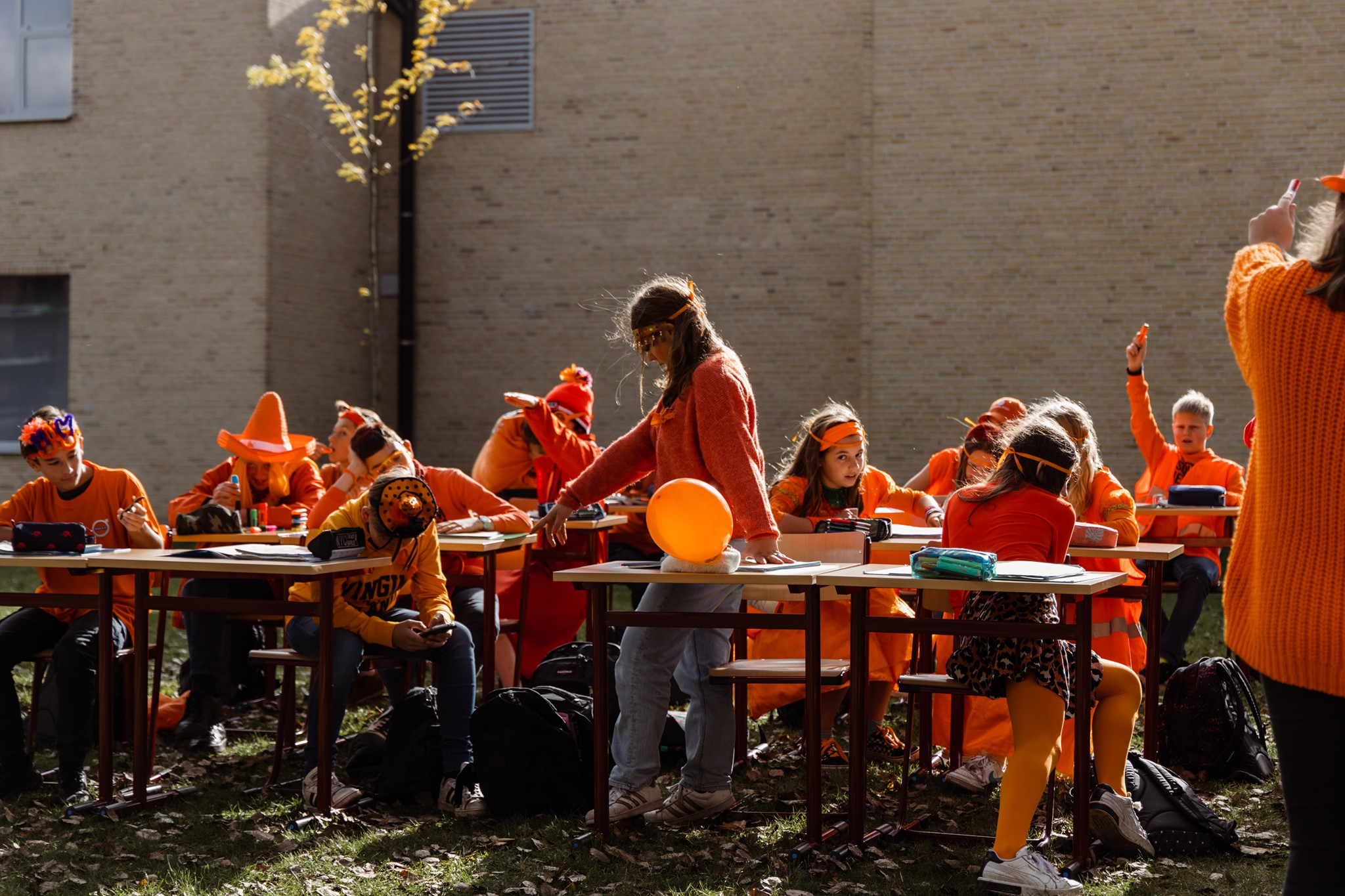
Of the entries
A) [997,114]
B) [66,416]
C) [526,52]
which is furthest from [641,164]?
[66,416]

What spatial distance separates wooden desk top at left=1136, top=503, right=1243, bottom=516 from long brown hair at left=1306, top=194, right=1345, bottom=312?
16.9 feet

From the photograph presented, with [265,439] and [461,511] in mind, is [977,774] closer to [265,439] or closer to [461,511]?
[461,511]

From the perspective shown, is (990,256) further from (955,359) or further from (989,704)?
(989,704)

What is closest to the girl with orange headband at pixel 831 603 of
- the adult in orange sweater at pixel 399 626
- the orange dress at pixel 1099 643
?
the orange dress at pixel 1099 643

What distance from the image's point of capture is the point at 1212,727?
18.2ft

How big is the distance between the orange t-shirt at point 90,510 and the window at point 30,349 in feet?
32.9

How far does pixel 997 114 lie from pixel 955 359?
2.54 m

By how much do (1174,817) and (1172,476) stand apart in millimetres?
4156

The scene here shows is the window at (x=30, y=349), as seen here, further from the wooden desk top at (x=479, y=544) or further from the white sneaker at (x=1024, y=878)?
the white sneaker at (x=1024, y=878)

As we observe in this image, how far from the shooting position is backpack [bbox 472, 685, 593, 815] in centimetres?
498

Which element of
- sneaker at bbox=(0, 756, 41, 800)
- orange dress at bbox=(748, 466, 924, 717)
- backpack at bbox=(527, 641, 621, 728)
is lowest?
sneaker at bbox=(0, 756, 41, 800)

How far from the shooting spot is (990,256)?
14.1 meters

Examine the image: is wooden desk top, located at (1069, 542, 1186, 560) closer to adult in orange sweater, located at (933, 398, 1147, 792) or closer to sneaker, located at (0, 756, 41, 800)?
adult in orange sweater, located at (933, 398, 1147, 792)

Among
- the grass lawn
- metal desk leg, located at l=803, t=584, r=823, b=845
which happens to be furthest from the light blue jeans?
metal desk leg, located at l=803, t=584, r=823, b=845
